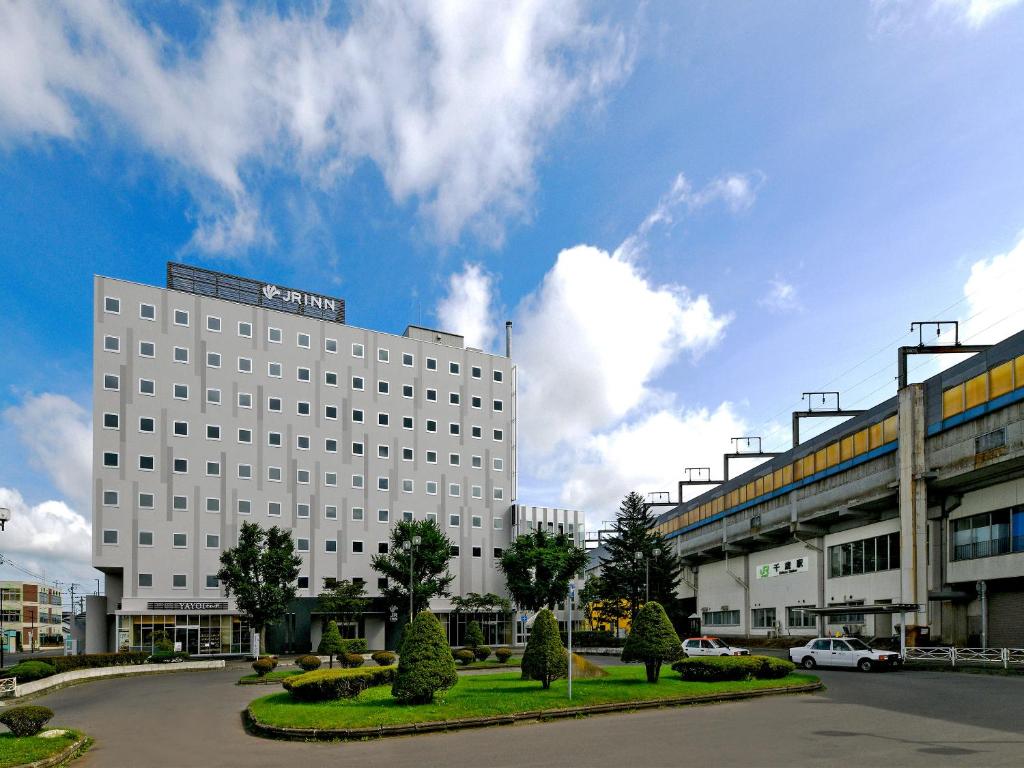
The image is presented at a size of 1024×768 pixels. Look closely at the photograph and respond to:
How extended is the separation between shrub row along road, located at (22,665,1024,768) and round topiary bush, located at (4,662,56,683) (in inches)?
271

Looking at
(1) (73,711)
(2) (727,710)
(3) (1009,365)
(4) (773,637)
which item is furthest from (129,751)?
(4) (773,637)

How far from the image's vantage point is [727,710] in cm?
2170

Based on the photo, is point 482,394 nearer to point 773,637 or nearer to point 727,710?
point 773,637

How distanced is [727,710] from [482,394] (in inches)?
2272

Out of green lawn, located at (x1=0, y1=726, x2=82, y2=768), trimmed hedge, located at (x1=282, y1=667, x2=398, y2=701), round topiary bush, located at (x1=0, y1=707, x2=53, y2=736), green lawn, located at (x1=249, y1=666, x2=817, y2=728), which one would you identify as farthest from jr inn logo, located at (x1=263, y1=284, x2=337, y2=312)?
green lawn, located at (x1=0, y1=726, x2=82, y2=768)

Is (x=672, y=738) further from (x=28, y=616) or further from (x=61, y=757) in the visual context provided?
(x=28, y=616)

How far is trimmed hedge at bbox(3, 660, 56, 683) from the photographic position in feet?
101

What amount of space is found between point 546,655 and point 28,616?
13654 cm

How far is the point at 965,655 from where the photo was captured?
122 ft

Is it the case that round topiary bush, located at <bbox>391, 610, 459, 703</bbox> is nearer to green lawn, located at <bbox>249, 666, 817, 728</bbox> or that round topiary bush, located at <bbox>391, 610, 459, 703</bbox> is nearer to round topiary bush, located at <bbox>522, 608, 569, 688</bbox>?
green lawn, located at <bbox>249, 666, 817, 728</bbox>

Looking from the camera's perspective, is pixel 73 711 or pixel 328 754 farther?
pixel 73 711

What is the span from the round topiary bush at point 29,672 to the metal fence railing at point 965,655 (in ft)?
124

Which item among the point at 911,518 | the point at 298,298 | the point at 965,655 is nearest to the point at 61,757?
the point at 965,655

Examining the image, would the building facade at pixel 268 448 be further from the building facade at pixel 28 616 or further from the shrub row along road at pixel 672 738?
the building facade at pixel 28 616
